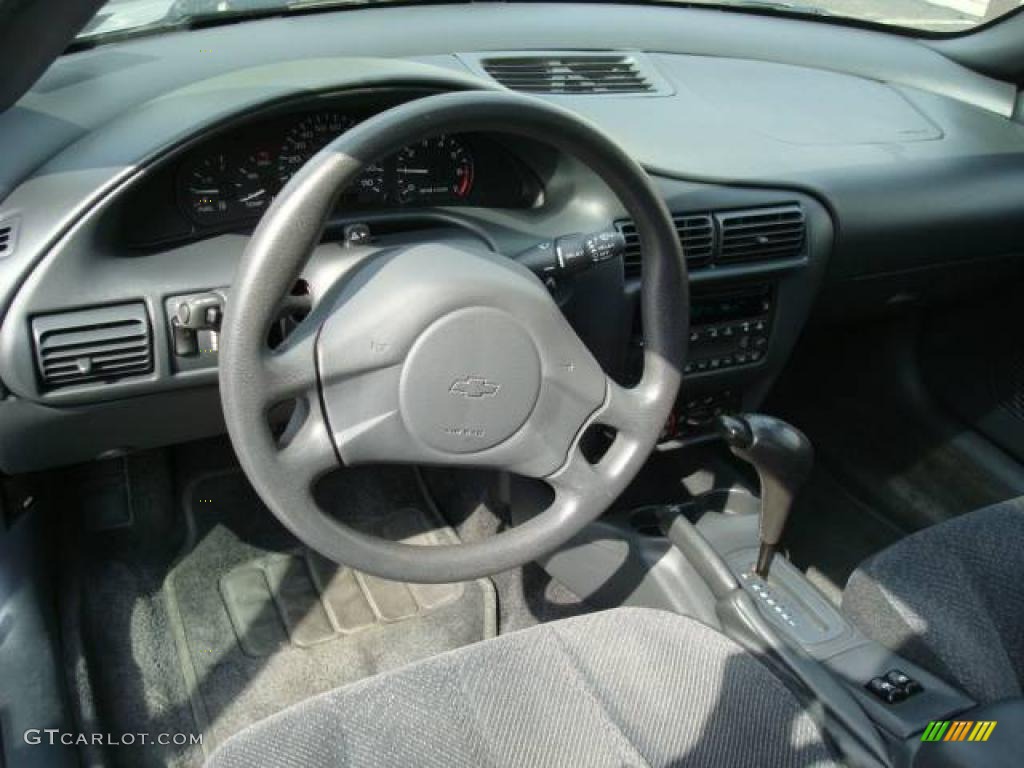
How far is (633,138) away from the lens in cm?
189

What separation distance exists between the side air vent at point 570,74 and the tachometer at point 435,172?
0.34 meters

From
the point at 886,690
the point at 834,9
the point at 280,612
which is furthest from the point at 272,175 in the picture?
the point at 834,9

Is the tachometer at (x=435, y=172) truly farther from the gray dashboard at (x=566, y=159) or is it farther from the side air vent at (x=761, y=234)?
the side air vent at (x=761, y=234)

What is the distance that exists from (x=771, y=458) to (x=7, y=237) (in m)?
1.18

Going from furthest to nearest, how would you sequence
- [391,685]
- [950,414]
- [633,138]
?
[950,414] → [633,138] → [391,685]

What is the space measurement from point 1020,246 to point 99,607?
6.85 ft

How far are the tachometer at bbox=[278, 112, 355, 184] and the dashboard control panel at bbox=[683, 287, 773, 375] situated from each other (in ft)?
2.40

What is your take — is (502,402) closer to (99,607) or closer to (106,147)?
(106,147)

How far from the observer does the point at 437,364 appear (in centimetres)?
129

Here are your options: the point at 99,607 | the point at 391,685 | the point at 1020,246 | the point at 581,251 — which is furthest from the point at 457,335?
the point at 1020,246

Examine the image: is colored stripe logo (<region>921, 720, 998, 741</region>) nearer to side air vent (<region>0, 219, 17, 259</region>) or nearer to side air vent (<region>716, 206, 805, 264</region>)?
side air vent (<region>716, 206, 805, 264</region>)

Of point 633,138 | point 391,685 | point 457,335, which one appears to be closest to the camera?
point 457,335

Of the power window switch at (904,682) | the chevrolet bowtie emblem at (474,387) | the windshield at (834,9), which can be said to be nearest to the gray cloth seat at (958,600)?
the power window switch at (904,682)

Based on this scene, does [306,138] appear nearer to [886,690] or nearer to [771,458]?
[771,458]
